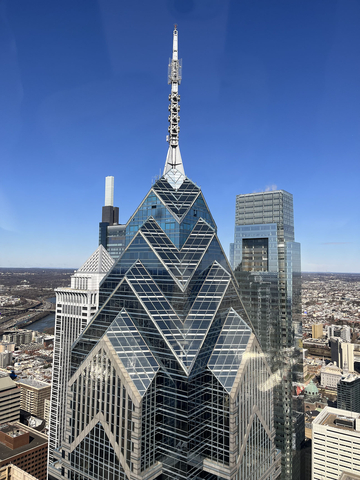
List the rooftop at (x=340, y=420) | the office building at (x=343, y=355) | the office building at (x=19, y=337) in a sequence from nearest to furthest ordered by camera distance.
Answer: the rooftop at (x=340, y=420) → the office building at (x=343, y=355) → the office building at (x=19, y=337)

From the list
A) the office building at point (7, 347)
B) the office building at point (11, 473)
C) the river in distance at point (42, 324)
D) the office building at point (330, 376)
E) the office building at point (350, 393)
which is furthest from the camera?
the river in distance at point (42, 324)

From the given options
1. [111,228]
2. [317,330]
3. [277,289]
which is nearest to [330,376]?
[317,330]

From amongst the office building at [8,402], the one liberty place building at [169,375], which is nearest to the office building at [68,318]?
the one liberty place building at [169,375]

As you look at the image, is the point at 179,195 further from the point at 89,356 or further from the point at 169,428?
the point at 169,428

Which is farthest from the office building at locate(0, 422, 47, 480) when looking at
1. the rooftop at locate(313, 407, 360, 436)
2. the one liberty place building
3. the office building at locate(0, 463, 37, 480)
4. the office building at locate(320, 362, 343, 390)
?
the office building at locate(320, 362, 343, 390)

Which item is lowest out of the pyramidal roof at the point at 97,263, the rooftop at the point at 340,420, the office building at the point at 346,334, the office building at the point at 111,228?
the rooftop at the point at 340,420

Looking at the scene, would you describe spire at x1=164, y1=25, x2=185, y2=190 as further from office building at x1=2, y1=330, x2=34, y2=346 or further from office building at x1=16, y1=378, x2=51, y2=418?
office building at x1=2, y1=330, x2=34, y2=346

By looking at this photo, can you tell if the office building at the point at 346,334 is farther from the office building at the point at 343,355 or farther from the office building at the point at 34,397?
the office building at the point at 34,397

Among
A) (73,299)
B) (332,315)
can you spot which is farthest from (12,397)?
(332,315)
